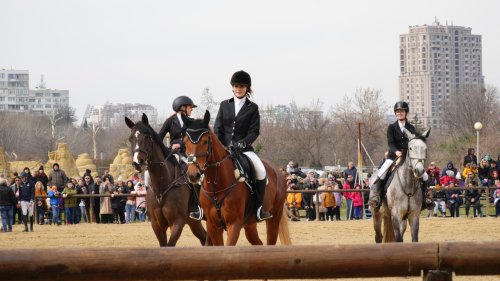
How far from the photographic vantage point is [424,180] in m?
15.5

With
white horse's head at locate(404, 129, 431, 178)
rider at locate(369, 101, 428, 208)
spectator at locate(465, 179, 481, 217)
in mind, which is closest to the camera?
white horse's head at locate(404, 129, 431, 178)

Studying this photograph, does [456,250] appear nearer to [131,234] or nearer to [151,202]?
[151,202]

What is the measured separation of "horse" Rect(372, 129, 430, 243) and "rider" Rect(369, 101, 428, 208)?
21 cm

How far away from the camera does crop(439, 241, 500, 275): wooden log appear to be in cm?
678

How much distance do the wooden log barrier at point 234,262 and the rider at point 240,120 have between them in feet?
18.3

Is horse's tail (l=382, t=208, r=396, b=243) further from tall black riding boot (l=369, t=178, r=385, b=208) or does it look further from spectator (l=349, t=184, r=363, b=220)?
spectator (l=349, t=184, r=363, b=220)

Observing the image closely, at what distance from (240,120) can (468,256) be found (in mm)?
A: 6209

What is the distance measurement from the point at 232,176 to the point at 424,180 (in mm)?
4903

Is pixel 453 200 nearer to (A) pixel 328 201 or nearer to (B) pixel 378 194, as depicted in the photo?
(A) pixel 328 201

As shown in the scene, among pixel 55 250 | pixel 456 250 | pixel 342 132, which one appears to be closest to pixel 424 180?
pixel 456 250

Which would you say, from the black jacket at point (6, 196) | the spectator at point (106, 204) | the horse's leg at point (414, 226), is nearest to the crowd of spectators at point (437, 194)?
the spectator at point (106, 204)

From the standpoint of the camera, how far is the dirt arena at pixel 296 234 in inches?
848

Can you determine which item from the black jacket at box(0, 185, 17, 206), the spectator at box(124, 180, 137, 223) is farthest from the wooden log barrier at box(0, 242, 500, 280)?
the spectator at box(124, 180, 137, 223)

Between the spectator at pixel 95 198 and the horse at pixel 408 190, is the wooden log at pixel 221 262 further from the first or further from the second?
the spectator at pixel 95 198
